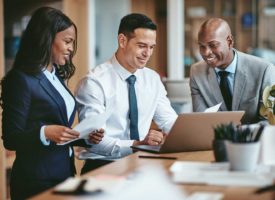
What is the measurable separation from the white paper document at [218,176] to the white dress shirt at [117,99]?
2.57 ft

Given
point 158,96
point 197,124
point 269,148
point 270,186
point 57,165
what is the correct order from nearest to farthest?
point 270,186 < point 269,148 < point 197,124 < point 57,165 < point 158,96

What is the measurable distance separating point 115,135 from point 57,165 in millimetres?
447

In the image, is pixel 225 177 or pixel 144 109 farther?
pixel 144 109

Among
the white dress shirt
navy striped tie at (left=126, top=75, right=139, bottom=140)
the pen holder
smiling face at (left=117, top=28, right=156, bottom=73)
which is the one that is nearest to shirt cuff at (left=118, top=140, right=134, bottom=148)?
the white dress shirt

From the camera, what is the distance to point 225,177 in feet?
4.61

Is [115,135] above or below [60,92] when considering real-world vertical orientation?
below

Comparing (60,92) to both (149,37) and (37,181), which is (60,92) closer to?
(37,181)

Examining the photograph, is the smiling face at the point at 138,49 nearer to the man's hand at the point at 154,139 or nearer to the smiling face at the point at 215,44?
the smiling face at the point at 215,44

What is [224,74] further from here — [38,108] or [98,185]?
[98,185]

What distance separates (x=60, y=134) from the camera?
1810 millimetres

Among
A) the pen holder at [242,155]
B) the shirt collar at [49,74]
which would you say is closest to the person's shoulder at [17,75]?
the shirt collar at [49,74]

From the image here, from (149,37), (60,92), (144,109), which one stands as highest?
(149,37)

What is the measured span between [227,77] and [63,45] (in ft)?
3.13

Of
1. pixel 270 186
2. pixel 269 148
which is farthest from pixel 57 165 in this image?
pixel 270 186
